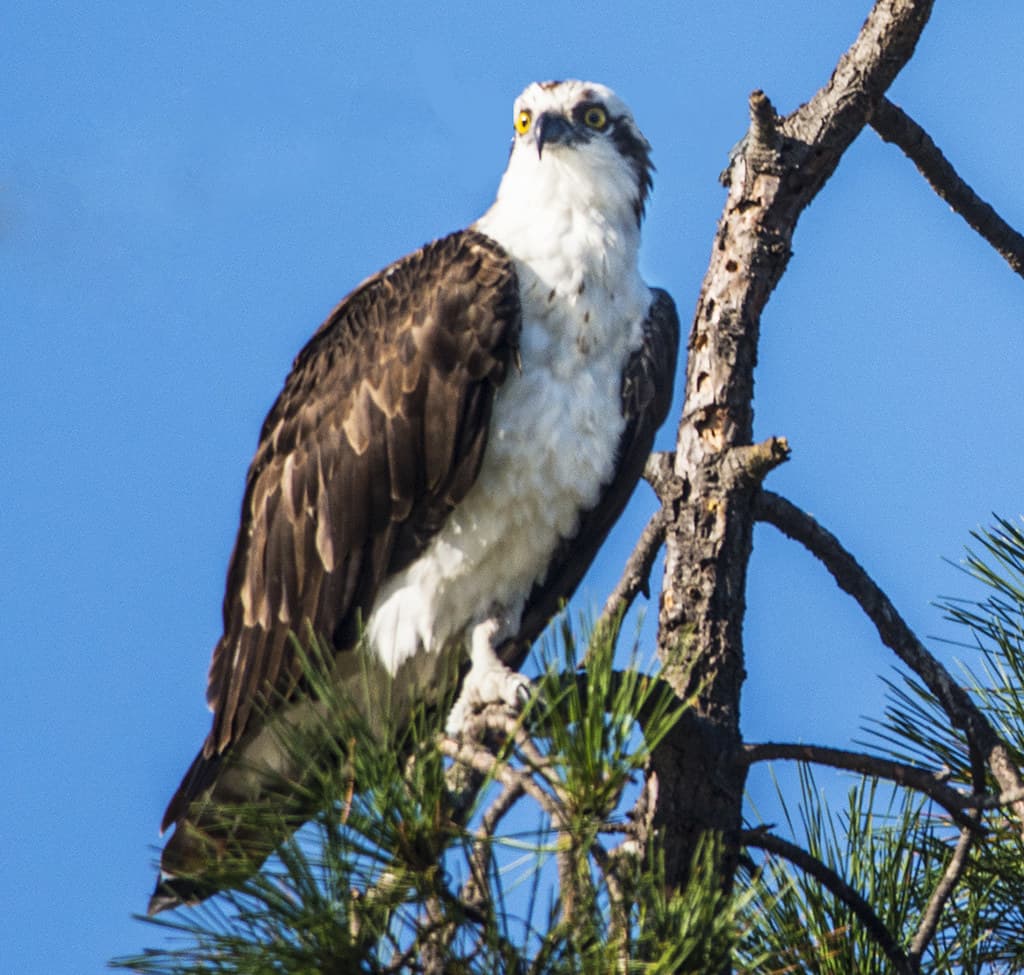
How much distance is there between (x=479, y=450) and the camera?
4.27 metres

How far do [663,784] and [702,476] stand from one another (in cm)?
83

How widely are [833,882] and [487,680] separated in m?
1.05

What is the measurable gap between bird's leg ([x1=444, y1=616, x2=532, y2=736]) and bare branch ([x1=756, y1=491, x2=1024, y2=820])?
2.44ft

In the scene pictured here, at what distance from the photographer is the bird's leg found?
3768 mm

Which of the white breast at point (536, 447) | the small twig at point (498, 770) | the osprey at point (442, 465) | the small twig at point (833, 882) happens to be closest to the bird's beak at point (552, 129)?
the osprey at point (442, 465)

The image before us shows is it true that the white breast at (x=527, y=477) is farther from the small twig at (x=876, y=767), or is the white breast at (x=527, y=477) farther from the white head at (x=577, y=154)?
the small twig at (x=876, y=767)

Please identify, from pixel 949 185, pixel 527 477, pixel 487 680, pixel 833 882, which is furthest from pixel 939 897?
pixel 949 185

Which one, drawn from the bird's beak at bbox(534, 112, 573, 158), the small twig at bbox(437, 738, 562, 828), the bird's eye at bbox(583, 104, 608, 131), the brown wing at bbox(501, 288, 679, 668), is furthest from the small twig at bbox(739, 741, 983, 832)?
the bird's eye at bbox(583, 104, 608, 131)

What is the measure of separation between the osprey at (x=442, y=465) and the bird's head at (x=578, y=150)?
0.17 ft

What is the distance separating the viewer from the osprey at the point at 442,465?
432cm

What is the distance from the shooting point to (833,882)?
11.1 feet

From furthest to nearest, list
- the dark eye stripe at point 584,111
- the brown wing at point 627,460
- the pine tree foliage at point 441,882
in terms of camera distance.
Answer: the dark eye stripe at point 584,111, the brown wing at point 627,460, the pine tree foliage at point 441,882

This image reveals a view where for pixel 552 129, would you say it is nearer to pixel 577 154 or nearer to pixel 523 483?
pixel 577 154

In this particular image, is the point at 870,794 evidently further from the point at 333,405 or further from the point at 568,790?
the point at 333,405
